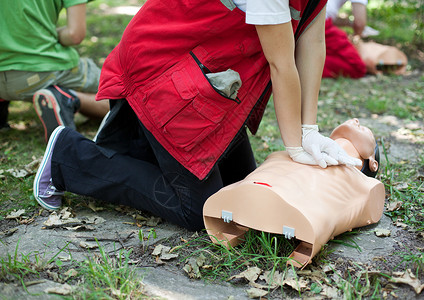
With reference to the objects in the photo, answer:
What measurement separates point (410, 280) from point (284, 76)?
2.85 ft

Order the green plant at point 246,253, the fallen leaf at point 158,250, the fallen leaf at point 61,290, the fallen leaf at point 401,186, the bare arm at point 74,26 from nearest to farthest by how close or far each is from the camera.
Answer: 1. the fallen leaf at point 61,290
2. the green plant at point 246,253
3. the fallen leaf at point 158,250
4. the fallen leaf at point 401,186
5. the bare arm at point 74,26

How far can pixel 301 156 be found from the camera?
2.07m

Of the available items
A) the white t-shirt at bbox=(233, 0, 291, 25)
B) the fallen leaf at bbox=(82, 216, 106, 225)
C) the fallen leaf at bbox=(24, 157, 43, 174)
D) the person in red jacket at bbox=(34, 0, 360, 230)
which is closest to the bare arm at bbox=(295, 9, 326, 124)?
the person in red jacket at bbox=(34, 0, 360, 230)

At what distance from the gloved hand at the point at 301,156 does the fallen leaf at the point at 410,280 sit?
551 millimetres

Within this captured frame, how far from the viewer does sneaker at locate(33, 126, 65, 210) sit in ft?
7.66

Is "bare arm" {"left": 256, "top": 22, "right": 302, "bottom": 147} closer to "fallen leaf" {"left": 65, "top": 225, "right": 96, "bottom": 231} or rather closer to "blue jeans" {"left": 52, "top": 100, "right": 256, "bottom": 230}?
"blue jeans" {"left": 52, "top": 100, "right": 256, "bottom": 230}

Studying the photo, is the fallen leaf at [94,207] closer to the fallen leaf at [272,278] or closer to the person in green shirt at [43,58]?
the person in green shirt at [43,58]

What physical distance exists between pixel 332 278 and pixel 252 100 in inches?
30.5

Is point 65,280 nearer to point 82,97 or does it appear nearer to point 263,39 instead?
point 263,39

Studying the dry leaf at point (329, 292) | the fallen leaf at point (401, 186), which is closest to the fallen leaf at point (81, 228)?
the dry leaf at point (329, 292)

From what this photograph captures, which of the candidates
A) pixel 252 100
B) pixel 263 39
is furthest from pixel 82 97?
pixel 263 39

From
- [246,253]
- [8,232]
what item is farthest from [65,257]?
[246,253]

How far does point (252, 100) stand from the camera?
2070 millimetres

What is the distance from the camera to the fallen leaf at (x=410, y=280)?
1692 mm
